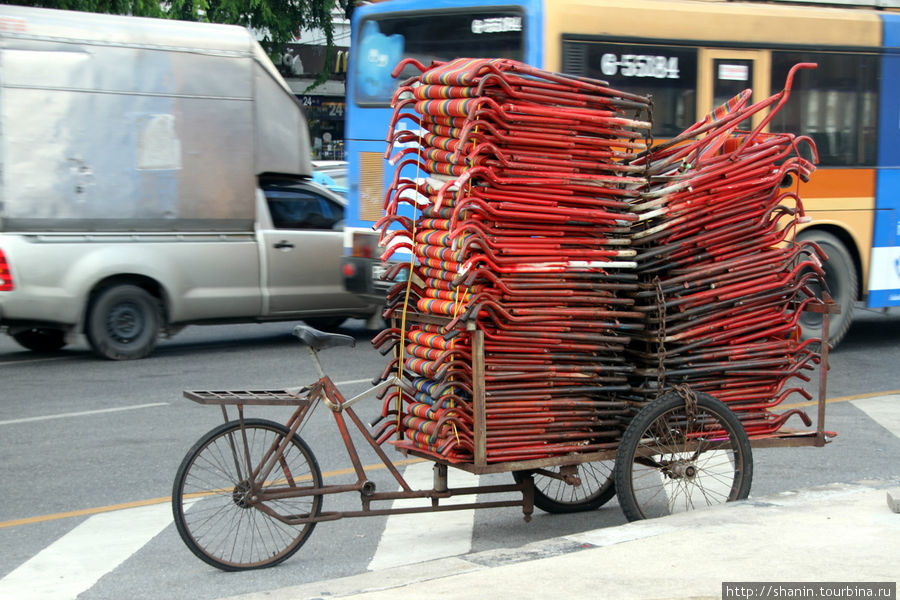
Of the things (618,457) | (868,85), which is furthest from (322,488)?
(868,85)

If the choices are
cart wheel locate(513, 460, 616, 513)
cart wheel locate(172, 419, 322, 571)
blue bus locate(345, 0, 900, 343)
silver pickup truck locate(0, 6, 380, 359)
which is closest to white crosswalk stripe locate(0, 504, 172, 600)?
cart wheel locate(172, 419, 322, 571)

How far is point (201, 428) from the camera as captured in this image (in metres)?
8.73

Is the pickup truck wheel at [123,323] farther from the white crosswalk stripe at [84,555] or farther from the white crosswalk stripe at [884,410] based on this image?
the white crosswalk stripe at [884,410]

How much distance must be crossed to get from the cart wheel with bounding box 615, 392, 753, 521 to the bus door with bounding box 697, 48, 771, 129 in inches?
235

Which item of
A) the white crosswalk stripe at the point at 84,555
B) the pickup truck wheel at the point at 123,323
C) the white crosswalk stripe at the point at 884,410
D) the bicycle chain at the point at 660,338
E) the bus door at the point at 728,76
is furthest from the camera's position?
the pickup truck wheel at the point at 123,323

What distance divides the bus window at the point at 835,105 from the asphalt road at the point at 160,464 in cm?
207

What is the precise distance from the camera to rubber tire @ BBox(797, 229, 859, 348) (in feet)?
39.4

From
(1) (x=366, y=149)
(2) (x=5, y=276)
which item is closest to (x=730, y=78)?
(1) (x=366, y=149)

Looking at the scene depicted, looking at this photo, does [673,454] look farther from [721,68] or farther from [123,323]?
[123,323]

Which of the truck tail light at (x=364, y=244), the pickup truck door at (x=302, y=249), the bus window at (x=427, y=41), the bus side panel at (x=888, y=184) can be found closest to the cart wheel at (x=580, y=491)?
the bus window at (x=427, y=41)

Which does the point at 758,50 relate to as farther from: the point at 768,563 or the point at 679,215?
the point at 768,563

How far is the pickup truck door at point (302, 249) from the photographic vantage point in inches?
491

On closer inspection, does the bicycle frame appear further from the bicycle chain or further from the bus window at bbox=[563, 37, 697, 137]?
the bus window at bbox=[563, 37, 697, 137]

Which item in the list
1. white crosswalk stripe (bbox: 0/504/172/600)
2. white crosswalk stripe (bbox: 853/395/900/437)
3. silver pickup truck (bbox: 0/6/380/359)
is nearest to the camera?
white crosswalk stripe (bbox: 0/504/172/600)
